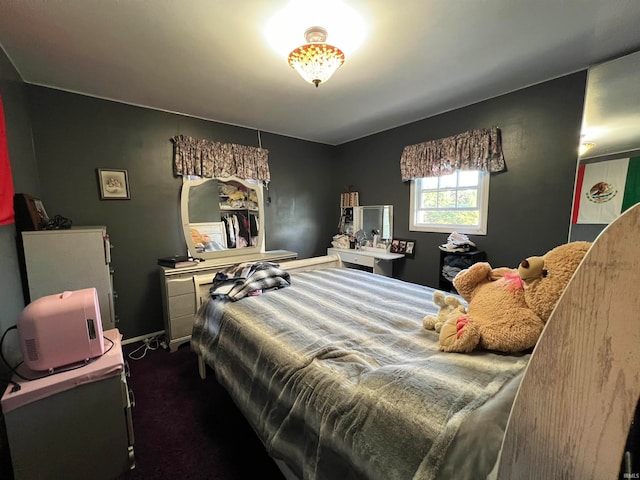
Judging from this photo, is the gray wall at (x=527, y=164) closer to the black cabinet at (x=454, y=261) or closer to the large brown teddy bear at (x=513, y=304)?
the black cabinet at (x=454, y=261)

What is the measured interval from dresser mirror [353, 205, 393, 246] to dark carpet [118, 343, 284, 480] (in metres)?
2.75

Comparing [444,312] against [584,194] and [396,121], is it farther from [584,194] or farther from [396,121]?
[396,121]

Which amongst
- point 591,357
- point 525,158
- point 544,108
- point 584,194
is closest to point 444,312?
point 591,357

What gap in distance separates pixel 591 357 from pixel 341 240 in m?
3.71

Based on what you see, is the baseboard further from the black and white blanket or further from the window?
the window

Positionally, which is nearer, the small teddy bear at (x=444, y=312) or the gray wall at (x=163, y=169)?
the small teddy bear at (x=444, y=312)

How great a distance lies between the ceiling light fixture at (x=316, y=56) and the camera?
5.19 ft

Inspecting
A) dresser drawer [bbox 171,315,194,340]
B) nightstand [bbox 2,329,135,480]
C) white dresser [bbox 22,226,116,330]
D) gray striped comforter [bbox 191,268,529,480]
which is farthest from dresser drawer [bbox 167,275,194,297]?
nightstand [bbox 2,329,135,480]

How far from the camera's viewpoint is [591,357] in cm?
44

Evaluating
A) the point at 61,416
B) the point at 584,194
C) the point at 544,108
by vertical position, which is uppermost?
the point at 544,108

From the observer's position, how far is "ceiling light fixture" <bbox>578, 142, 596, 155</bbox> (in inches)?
84.1

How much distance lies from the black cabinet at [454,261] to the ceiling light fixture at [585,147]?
3.83ft

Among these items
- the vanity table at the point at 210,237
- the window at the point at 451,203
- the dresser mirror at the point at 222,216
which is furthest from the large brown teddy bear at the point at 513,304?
the dresser mirror at the point at 222,216

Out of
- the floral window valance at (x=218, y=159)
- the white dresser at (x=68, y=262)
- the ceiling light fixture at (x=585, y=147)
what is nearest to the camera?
the white dresser at (x=68, y=262)
